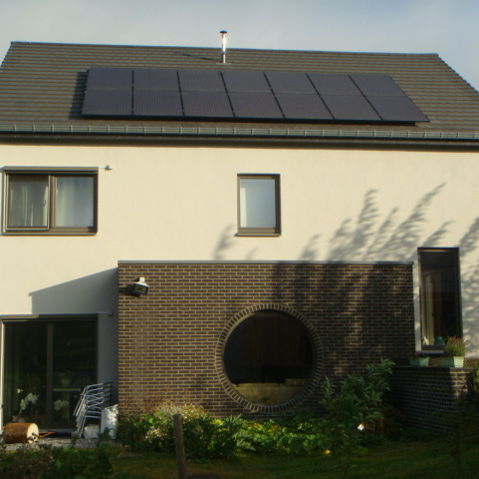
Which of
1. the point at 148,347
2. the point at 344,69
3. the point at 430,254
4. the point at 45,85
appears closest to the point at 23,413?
the point at 148,347

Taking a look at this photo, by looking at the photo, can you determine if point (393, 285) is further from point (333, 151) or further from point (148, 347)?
point (148, 347)

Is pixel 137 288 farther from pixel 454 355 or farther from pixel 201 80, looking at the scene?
pixel 201 80

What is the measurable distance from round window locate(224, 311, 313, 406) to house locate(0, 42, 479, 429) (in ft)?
0.09

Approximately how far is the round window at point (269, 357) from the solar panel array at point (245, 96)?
4.22 m

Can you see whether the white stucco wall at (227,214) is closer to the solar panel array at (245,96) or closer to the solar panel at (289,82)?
the solar panel array at (245,96)

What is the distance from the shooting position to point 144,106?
17.1 meters

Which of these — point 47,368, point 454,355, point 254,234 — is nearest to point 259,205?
point 254,234

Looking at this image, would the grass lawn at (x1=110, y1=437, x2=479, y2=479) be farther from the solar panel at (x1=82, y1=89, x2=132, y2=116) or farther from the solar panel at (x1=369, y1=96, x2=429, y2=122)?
the solar panel at (x1=369, y1=96, x2=429, y2=122)

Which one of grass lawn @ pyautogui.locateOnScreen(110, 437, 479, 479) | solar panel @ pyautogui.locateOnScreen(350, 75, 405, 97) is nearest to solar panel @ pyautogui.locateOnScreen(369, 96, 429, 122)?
solar panel @ pyautogui.locateOnScreen(350, 75, 405, 97)

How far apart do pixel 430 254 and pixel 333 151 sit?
2.86 meters

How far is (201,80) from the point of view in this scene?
1894cm

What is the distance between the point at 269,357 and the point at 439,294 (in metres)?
3.82

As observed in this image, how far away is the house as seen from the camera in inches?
603

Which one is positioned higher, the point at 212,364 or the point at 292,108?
the point at 292,108
